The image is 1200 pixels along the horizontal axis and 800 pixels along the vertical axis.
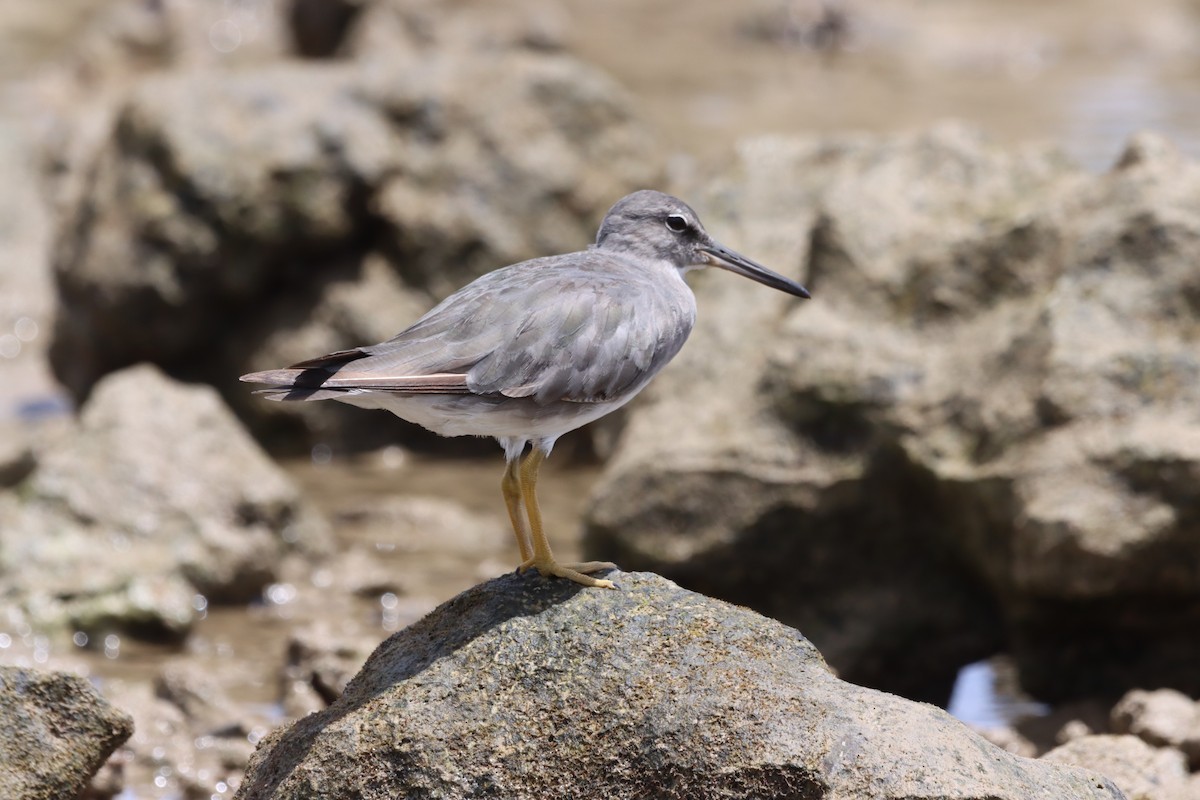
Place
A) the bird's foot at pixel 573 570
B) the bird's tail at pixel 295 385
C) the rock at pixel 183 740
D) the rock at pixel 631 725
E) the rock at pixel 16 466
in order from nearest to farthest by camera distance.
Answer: the rock at pixel 631 725 → the bird's tail at pixel 295 385 → the bird's foot at pixel 573 570 → the rock at pixel 183 740 → the rock at pixel 16 466

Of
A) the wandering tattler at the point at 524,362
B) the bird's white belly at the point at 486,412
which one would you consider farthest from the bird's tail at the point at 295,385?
the bird's white belly at the point at 486,412

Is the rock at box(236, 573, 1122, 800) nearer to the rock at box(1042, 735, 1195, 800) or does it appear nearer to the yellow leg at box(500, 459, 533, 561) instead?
the yellow leg at box(500, 459, 533, 561)

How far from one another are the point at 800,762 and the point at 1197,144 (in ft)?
50.4

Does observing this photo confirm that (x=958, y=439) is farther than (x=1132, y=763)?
Yes

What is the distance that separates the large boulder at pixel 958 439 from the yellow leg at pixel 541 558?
2510 millimetres

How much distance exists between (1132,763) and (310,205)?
26.4 ft

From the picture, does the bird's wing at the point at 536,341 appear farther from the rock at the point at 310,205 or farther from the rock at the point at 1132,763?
the rock at the point at 310,205

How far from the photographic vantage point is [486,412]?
5.50 meters

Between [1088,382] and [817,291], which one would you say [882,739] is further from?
[817,291]

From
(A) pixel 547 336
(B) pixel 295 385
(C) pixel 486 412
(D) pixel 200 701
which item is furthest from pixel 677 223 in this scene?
(D) pixel 200 701

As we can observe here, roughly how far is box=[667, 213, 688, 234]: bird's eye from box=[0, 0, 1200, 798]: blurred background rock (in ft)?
6.38

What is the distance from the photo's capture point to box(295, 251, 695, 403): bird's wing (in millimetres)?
5395

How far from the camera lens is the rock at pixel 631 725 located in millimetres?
4738

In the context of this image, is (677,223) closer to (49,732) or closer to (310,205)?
(49,732)
